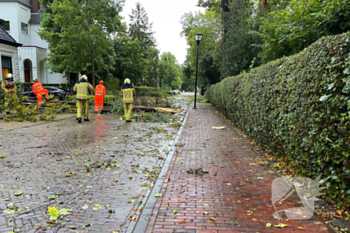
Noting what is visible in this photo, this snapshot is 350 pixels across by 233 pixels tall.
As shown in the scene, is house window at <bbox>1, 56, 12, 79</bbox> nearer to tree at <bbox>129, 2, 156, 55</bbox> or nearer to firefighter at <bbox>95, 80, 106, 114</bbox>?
firefighter at <bbox>95, 80, 106, 114</bbox>

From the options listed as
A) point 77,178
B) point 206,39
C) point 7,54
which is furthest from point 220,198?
point 206,39

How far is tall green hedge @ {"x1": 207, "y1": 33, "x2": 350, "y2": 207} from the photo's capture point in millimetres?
3217

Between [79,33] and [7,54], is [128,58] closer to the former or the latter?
[79,33]

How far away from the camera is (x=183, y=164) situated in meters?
5.89

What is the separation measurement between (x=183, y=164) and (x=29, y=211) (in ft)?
10.8

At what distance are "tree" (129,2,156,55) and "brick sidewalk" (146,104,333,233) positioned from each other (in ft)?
170

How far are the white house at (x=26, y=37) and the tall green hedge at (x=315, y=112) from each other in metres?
30.1

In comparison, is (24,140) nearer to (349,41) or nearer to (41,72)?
(349,41)

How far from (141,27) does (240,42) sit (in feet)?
143

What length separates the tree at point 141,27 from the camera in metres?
54.8

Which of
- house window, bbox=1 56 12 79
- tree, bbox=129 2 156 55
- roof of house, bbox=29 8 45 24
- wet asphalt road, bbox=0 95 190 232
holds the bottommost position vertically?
wet asphalt road, bbox=0 95 190 232

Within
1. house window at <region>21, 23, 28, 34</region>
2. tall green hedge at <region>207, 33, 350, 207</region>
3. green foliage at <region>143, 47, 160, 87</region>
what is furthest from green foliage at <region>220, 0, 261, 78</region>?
house window at <region>21, 23, 28, 34</region>

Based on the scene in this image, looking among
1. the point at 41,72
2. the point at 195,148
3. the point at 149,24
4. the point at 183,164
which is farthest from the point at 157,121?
the point at 149,24

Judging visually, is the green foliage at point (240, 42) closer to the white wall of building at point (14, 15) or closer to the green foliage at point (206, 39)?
the green foliage at point (206, 39)
